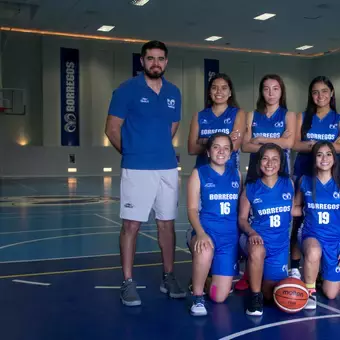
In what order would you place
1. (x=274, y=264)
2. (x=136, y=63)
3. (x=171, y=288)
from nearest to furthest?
(x=274, y=264) → (x=171, y=288) → (x=136, y=63)

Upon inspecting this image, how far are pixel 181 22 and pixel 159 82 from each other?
15.4 metres

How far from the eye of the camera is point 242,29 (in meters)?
20.0

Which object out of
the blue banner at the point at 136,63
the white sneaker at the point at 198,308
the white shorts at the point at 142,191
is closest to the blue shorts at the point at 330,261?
the white sneaker at the point at 198,308

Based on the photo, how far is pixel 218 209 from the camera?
4078mm

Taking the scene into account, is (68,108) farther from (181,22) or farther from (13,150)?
(181,22)

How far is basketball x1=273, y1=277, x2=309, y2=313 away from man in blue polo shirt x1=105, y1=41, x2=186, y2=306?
0.76 m

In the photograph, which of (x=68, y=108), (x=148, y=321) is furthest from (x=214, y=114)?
(x=68, y=108)

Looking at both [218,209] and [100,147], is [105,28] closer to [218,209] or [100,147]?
[100,147]

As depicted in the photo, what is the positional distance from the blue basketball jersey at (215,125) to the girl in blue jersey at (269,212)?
32 centimetres

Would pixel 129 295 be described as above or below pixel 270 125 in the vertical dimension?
below

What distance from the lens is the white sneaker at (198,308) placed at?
3654 mm

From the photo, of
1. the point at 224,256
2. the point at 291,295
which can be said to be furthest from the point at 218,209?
the point at 291,295

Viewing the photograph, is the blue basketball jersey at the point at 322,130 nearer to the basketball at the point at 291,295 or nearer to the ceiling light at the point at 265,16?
the basketball at the point at 291,295

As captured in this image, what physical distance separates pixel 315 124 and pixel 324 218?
0.84 meters
